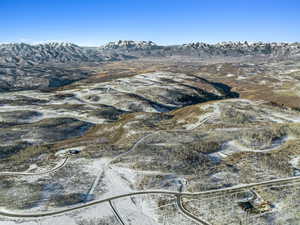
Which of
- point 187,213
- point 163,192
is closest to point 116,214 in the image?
point 163,192

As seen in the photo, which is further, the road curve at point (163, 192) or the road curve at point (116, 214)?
the road curve at point (163, 192)

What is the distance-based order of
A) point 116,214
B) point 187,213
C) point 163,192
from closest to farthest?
point 187,213 < point 116,214 < point 163,192

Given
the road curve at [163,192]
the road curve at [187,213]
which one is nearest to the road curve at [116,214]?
the road curve at [163,192]

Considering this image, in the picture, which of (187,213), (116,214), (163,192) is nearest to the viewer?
(187,213)

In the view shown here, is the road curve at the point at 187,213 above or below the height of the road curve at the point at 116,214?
above

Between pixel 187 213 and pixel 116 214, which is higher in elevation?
pixel 187 213

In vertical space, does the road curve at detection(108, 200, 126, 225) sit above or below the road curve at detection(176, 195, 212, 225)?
below

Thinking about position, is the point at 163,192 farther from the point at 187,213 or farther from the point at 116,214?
the point at 116,214

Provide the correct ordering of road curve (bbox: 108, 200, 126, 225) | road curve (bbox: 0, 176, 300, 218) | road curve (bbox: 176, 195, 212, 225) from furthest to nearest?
road curve (bbox: 0, 176, 300, 218), road curve (bbox: 108, 200, 126, 225), road curve (bbox: 176, 195, 212, 225)

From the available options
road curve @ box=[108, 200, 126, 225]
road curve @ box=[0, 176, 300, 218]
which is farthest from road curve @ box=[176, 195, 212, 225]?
road curve @ box=[108, 200, 126, 225]

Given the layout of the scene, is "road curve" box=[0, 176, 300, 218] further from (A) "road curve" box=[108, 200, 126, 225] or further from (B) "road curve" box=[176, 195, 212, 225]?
(B) "road curve" box=[176, 195, 212, 225]

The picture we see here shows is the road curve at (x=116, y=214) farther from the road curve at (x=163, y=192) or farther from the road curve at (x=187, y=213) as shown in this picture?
the road curve at (x=187, y=213)

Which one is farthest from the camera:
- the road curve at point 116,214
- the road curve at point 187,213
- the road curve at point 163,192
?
the road curve at point 163,192
